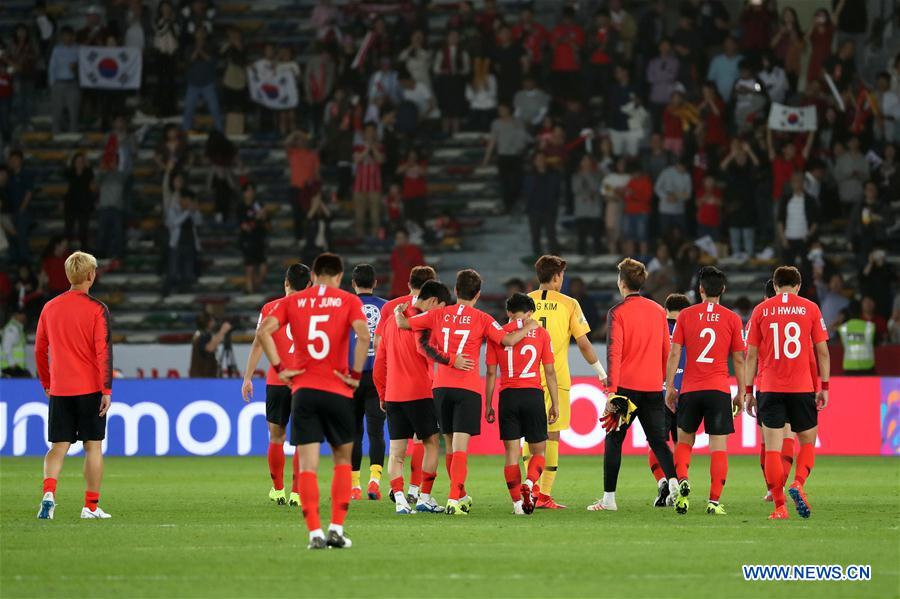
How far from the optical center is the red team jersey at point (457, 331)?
1392cm

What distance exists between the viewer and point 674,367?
47.4 ft

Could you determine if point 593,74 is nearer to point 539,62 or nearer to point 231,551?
point 539,62

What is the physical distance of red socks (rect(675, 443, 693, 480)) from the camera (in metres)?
14.6

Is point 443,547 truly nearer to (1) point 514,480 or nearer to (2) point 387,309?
(1) point 514,480

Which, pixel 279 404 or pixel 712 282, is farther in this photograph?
pixel 279 404

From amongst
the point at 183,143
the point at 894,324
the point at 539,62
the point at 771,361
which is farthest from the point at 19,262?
the point at 771,361

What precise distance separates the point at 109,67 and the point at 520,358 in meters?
21.7

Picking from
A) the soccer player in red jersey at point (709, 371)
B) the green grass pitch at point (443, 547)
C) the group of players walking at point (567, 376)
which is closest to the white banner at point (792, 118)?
the green grass pitch at point (443, 547)

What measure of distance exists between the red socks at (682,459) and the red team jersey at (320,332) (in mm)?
4358

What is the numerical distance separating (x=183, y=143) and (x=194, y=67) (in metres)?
1.65

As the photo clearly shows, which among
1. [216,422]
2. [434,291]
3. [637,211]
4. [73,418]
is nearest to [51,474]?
[73,418]

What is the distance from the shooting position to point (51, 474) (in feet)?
46.0

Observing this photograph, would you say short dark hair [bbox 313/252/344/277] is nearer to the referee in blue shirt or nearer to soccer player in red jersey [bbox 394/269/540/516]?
soccer player in red jersey [bbox 394/269/540/516]

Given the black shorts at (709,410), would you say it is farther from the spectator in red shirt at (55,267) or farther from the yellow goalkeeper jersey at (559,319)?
the spectator in red shirt at (55,267)
